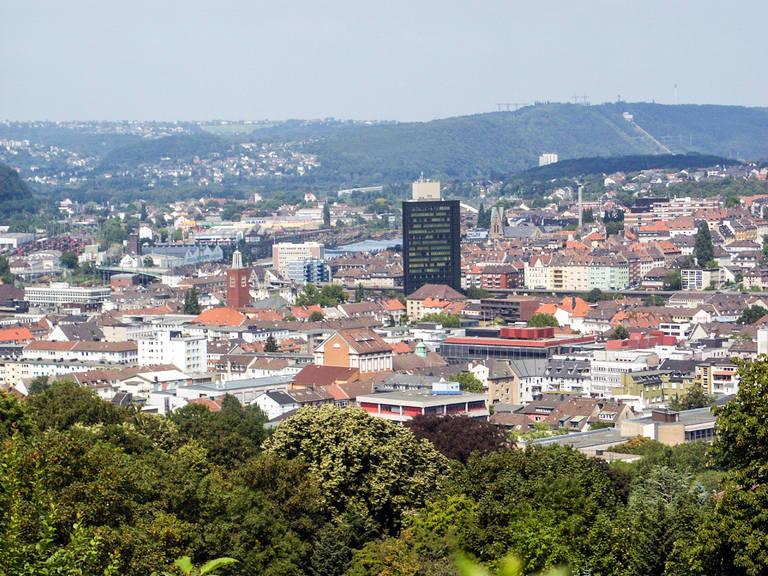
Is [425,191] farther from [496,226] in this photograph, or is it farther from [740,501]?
[740,501]

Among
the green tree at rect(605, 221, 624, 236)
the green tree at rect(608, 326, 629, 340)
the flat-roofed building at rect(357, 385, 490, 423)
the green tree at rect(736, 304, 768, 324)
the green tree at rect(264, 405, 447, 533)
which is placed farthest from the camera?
the green tree at rect(605, 221, 624, 236)

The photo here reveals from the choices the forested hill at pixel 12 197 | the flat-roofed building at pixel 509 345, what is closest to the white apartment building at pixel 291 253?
the flat-roofed building at pixel 509 345

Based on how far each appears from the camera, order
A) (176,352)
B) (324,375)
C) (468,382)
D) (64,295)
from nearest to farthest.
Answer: (468,382) → (324,375) → (176,352) → (64,295)

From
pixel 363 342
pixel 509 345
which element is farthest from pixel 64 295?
pixel 363 342

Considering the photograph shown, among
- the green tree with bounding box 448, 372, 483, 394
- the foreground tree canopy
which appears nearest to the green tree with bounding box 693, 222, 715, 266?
the green tree with bounding box 448, 372, 483, 394

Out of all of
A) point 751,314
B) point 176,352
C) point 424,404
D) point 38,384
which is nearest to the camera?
point 424,404

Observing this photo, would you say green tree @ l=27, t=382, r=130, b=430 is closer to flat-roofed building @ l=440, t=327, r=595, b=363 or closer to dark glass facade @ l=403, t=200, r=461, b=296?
flat-roofed building @ l=440, t=327, r=595, b=363
